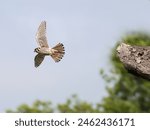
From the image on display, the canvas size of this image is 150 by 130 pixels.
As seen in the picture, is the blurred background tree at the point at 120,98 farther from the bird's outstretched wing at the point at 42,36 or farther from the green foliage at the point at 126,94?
the bird's outstretched wing at the point at 42,36

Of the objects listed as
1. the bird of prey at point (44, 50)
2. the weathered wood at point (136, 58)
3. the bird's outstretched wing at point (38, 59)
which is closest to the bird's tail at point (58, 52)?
the bird of prey at point (44, 50)

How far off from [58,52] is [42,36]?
0.20 m

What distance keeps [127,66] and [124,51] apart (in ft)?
0.35

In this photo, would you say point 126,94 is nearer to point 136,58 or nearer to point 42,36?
point 42,36

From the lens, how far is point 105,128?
674 centimetres

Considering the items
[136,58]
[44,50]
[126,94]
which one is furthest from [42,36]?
[126,94]

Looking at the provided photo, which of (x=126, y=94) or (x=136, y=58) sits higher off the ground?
(x=136, y=58)

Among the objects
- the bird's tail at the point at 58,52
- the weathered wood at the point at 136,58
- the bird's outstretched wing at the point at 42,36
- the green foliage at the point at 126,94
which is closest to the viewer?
the weathered wood at the point at 136,58

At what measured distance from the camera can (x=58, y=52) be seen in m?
6.00

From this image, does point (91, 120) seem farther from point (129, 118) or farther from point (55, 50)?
point (55, 50)

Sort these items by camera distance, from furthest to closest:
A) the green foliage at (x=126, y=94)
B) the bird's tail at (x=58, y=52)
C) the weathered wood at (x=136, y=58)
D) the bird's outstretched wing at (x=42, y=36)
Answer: the green foliage at (x=126, y=94), the bird's outstretched wing at (x=42, y=36), the bird's tail at (x=58, y=52), the weathered wood at (x=136, y=58)

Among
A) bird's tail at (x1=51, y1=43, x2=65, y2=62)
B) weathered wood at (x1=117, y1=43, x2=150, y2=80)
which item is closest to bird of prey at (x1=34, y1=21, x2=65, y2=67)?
bird's tail at (x1=51, y1=43, x2=65, y2=62)

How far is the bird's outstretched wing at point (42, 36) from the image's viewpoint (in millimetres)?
6039

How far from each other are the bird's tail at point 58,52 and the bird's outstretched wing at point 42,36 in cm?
7
